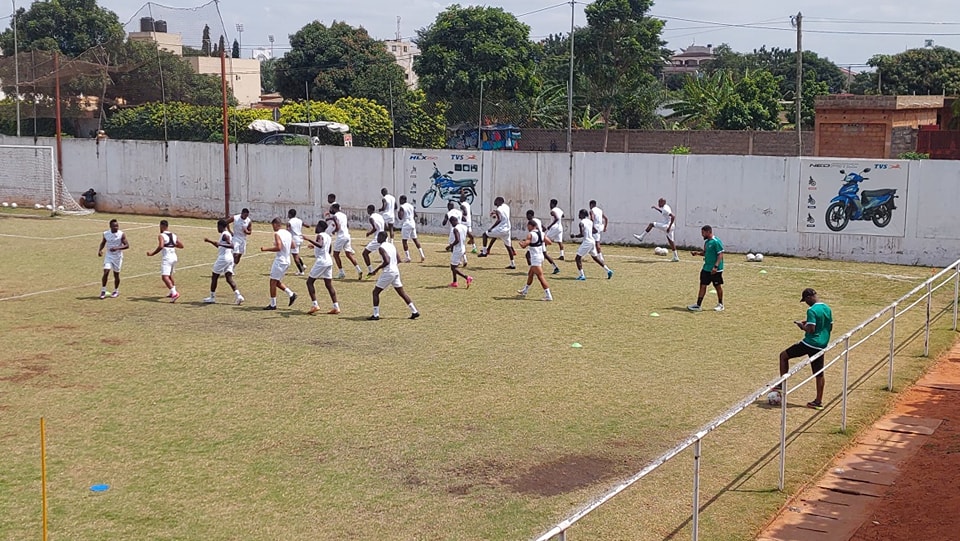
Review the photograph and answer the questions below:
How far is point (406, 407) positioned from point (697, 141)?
41.6m

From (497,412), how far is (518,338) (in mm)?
4675

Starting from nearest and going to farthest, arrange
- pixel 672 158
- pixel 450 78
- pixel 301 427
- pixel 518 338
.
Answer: pixel 301 427 < pixel 518 338 < pixel 672 158 < pixel 450 78

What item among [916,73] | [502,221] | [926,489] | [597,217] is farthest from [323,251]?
[916,73]

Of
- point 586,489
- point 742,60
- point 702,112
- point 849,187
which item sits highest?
point 742,60

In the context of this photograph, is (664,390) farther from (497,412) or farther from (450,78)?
(450,78)

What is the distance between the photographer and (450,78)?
59.3 metres

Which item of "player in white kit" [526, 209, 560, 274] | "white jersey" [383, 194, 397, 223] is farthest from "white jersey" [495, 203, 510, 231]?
"white jersey" [383, 194, 397, 223]

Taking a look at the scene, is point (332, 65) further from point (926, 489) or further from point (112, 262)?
point (926, 489)

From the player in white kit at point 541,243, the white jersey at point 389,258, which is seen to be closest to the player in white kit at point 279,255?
the white jersey at point 389,258

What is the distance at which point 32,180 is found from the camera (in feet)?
135

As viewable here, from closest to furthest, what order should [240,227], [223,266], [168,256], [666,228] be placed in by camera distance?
[223,266] → [168,256] → [240,227] → [666,228]

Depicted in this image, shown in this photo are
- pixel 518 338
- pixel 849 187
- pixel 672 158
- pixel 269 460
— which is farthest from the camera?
pixel 672 158

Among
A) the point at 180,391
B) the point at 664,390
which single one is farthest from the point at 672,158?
the point at 180,391

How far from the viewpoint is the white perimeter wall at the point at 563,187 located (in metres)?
28.3
